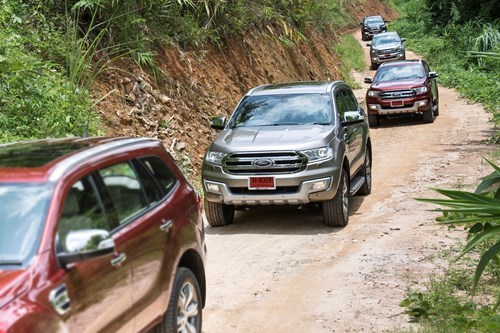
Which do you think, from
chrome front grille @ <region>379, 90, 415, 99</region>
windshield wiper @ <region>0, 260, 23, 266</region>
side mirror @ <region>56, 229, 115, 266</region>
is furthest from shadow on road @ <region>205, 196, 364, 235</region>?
chrome front grille @ <region>379, 90, 415, 99</region>

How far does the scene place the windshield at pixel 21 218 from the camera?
145 inches

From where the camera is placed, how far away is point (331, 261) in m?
8.20

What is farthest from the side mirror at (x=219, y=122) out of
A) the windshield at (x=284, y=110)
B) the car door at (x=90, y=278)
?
the car door at (x=90, y=278)

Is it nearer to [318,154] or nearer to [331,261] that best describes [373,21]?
[318,154]

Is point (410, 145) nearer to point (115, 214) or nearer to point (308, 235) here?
point (308, 235)

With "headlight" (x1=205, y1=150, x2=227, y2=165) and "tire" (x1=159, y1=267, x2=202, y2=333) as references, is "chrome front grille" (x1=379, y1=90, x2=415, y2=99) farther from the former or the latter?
"tire" (x1=159, y1=267, x2=202, y2=333)

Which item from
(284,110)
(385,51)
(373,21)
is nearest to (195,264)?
(284,110)

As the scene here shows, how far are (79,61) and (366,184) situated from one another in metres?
4.78

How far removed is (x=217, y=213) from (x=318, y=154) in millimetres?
1575

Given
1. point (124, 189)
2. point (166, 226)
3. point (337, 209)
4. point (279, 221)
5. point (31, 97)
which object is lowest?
point (279, 221)

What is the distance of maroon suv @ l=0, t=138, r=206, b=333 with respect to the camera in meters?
3.61

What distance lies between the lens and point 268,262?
27.1ft

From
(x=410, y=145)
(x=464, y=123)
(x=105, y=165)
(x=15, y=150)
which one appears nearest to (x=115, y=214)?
(x=105, y=165)

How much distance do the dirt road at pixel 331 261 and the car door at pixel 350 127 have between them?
76cm
